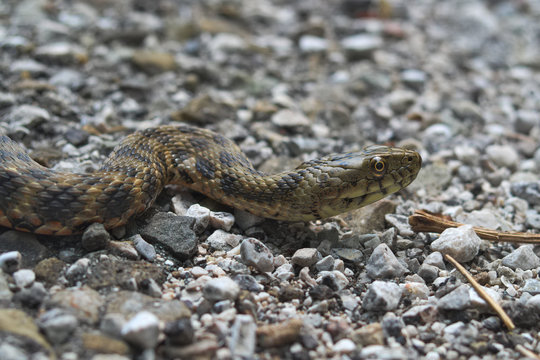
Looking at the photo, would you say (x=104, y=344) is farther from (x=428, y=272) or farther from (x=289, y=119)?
(x=289, y=119)

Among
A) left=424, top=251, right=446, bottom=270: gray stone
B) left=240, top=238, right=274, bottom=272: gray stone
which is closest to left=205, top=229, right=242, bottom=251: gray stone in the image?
left=240, top=238, right=274, bottom=272: gray stone

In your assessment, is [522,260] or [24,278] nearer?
[24,278]

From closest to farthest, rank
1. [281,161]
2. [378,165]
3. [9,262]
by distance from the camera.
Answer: [9,262] < [378,165] < [281,161]

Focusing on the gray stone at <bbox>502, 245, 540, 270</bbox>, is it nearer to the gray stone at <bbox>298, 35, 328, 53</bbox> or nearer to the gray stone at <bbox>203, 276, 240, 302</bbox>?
the gray stone at <bbox>203, 276, 240, 302</bbox>

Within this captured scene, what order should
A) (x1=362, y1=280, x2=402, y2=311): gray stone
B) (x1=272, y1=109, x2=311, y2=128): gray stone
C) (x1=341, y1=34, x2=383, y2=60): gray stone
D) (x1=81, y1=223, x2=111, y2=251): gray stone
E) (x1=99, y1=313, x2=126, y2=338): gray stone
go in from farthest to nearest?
1. (x1=341, y1=34, x2=383, y2=60): gray stone
2. (x1=272, y1=109, x2=311, y2=128): gray stone
3. (x1=81, y1=223, x2=111, y2=251): gray stone
4. (x1=362, y1=280, x2=402, y2=311): gray stone
5. (x1=99, y1=313, x2=126, y2=338): gray stone

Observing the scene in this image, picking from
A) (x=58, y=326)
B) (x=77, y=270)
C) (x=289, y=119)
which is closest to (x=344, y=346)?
(x=58, y=326)

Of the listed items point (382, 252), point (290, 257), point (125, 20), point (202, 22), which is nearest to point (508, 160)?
point (382, 252)
